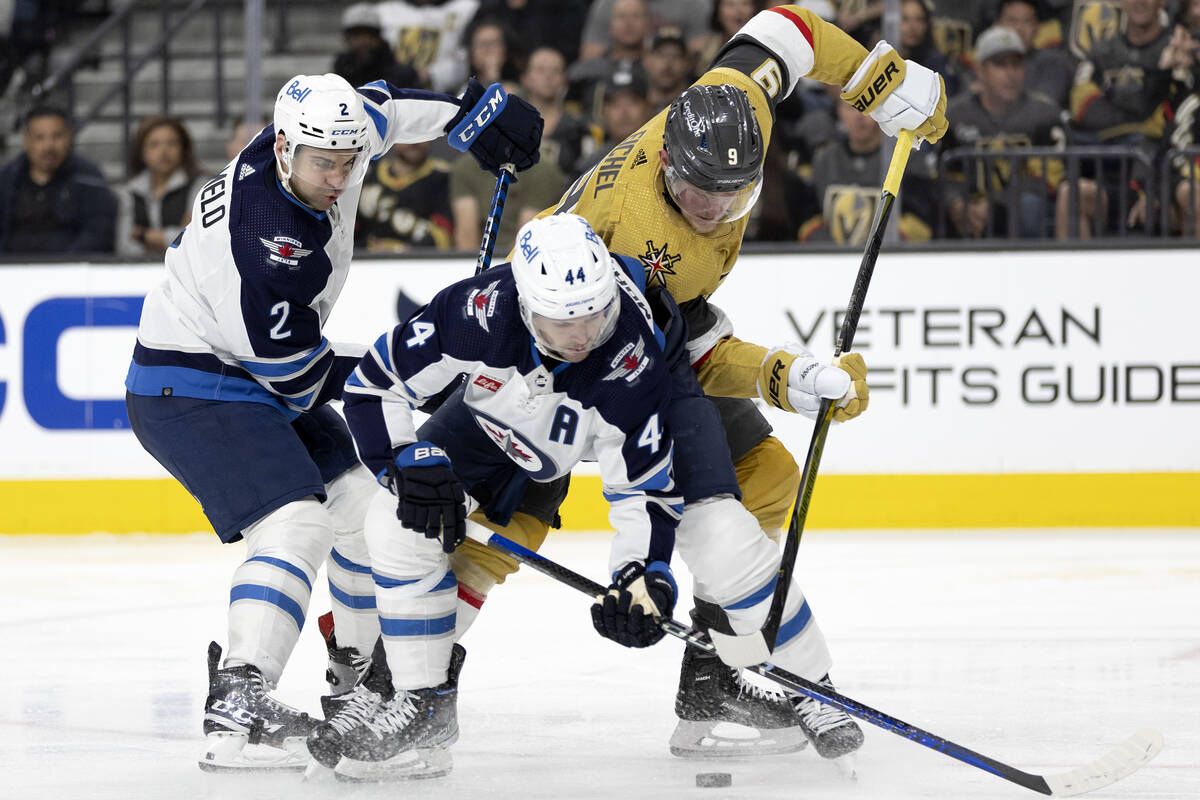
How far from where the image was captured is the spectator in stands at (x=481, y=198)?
6.15 meters

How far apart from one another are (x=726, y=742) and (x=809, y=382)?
2.36 feet

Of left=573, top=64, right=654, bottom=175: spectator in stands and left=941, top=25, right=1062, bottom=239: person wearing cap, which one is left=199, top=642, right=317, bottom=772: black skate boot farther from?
left=941, top=25, right=1062, bottom=239: person wearing cap

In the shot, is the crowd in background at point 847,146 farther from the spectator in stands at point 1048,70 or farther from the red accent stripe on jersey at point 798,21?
the red accent stripe on jersey at point 798,21

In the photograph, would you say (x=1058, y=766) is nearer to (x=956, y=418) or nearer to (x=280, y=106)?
(x=280, y=106)

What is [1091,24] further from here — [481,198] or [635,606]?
[635,606]

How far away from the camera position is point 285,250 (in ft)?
9.65

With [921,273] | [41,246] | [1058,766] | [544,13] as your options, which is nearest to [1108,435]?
[921,273]

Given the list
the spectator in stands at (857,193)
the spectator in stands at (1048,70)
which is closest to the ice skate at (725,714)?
the spectator in stands at (857,193)

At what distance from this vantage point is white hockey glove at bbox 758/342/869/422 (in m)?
2.88

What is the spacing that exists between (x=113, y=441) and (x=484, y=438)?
350 centimetres

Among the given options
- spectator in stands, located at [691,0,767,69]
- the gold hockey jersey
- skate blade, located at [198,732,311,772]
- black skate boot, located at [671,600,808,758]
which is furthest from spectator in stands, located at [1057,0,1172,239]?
skate blade, located at [198,732,311,772]

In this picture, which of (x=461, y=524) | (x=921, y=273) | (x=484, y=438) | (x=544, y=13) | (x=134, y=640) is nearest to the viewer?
(x=461, y=524)

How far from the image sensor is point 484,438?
9.55 feet

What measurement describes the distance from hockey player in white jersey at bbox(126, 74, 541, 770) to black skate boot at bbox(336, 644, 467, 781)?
4.4 inches
